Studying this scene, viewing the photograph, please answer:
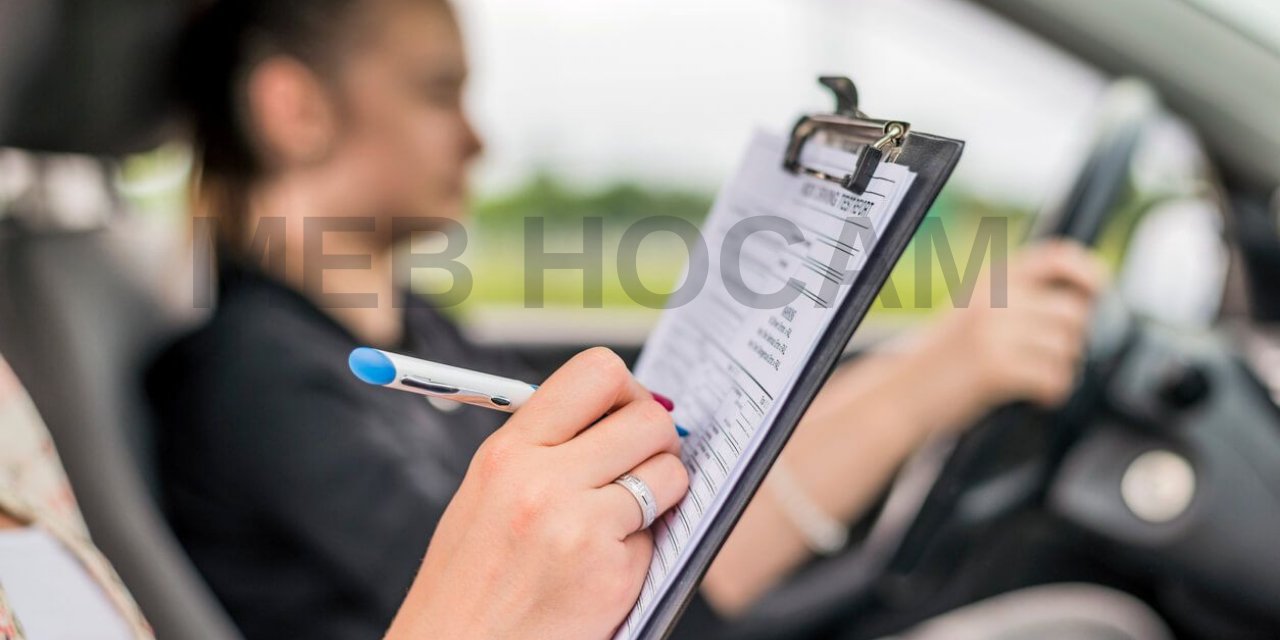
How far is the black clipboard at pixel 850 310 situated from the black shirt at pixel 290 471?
45 centimetres

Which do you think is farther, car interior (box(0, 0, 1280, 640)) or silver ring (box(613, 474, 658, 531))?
car interior (box(0, 0, 1280, 640))

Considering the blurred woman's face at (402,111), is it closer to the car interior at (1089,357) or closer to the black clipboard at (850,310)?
the car interior at (1089,357)

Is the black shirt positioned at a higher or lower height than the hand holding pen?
lower

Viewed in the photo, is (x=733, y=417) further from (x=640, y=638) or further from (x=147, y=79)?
(x=147, y=79)

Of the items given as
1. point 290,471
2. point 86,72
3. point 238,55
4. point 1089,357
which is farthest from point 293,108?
point 1089,357

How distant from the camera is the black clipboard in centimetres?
41

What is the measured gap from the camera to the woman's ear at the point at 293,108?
108cm

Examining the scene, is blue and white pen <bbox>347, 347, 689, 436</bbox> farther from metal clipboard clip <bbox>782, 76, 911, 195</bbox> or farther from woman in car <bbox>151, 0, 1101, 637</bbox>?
woman in car <bbox>151, 0, 1101, 637</bbox>

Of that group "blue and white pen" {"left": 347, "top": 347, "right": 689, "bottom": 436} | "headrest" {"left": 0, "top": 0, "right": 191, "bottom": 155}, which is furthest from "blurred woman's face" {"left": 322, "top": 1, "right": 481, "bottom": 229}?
"blue and white pen" {"left": 347, "top": 347, "right": 689, "bottom": 436}

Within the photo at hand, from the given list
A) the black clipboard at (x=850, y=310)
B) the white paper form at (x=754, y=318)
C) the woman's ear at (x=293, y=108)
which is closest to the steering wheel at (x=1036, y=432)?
the white paper form at (x=754, y=318)

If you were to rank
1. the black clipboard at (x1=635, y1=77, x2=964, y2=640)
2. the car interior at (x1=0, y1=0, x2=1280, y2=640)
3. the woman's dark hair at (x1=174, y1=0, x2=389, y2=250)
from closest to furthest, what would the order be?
the black clipboard at (x1=635, y1=77, x2=964, y2=640) < the car interior at (x1=0, y1=0, x2=1280, y2=640) < the woman's dark hair at (x1=174, y1=0, x2=389, y2=250)

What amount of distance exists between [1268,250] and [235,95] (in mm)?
1081

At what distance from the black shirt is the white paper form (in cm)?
35

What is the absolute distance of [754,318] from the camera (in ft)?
1.71
